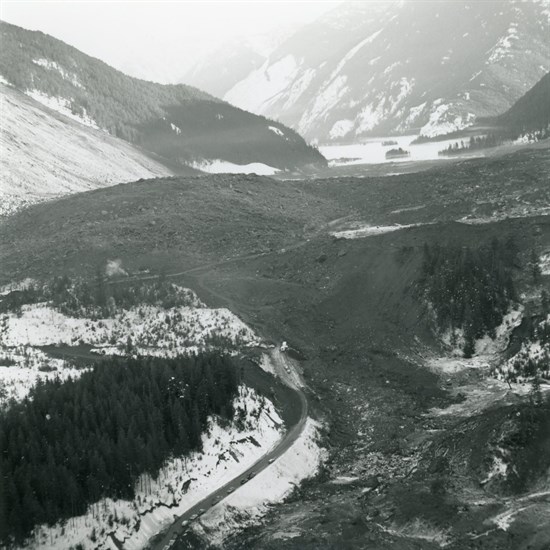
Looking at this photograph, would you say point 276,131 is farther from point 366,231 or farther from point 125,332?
point 125,332

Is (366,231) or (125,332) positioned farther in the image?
(366,231)

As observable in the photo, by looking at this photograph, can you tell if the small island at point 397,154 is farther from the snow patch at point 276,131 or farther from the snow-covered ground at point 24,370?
the snow-covered ground at point 24,370

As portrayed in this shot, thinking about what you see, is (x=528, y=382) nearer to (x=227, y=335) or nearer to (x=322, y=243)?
(x=227, y=335)

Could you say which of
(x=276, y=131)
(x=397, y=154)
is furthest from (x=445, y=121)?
(x=276, y=131)

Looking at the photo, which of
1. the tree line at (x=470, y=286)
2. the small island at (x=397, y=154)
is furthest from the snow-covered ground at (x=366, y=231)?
the small island at (x=397, y=154)

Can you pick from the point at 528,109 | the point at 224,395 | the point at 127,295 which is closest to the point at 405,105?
the point at 528,109
